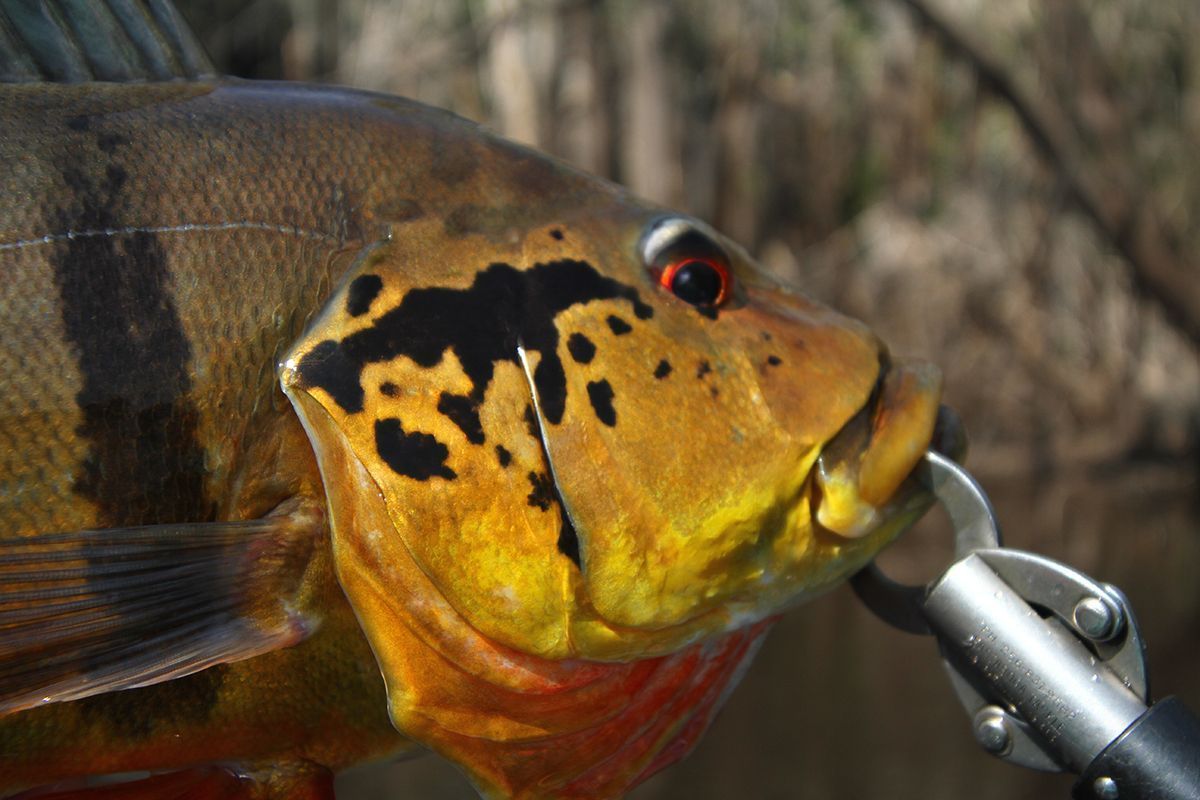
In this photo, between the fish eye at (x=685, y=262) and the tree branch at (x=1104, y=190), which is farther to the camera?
the tree branch at (x=1104, y=190)

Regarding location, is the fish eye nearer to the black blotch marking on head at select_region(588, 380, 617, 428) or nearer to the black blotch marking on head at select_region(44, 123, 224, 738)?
the black blotch marking on head at select_region(588, 380, 617, 428)

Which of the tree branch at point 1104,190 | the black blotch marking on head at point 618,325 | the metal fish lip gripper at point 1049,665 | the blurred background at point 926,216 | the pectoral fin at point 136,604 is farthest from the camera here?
the tree branch at point 1104,190

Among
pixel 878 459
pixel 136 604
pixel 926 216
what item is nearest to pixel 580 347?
pixel 878 459

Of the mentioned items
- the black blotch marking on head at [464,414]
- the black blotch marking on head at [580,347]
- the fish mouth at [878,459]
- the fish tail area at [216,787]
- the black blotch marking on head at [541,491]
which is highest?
the black blotch marking on head at [580,347]

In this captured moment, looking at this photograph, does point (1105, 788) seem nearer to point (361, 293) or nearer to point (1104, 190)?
point (361, 293)

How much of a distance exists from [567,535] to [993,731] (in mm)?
452

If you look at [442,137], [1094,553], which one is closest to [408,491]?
[442,137]

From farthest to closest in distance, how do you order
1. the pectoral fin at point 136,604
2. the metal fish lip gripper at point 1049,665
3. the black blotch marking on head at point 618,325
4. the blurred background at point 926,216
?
the blurred background at point 926,216 < the black blotch marking on head at point 618,325 < the metal fish lip gripper at point 1049,665 < the pectoral fin at point 136,604

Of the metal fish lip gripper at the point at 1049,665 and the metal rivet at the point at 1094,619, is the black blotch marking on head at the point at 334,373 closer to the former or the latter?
the metal fish lip gripper at the point at 1049,665

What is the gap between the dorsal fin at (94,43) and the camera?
3.83 feet

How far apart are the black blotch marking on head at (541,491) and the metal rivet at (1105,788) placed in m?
0.53

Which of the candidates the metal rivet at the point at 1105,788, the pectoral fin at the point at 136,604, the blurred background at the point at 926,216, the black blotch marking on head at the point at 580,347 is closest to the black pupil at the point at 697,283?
the black blotch marking on head at the point at 580,347

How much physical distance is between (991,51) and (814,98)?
2755mm

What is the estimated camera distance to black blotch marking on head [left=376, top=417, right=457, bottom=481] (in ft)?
3.41
